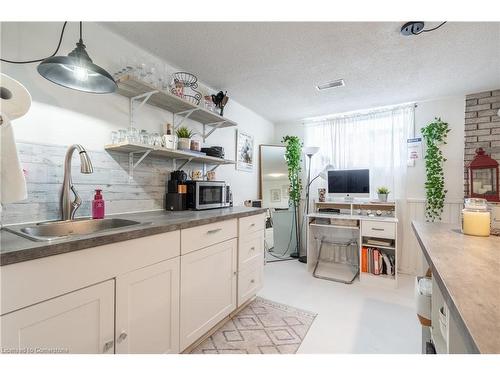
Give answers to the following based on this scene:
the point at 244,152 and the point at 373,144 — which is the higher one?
the point at 373,144

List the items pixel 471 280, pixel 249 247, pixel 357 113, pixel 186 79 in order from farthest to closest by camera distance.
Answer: pixel 357 113 → pixel 186 79 → pixel 249 247 → pixel 471 280

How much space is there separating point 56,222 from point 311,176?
3.20 metres

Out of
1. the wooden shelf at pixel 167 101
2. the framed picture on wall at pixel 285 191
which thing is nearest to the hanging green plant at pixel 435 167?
the framed picture on wall at pixel 285 191

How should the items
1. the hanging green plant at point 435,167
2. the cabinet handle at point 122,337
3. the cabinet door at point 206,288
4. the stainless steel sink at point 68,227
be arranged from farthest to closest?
the hanging green plant at point 435,167 → the cabinet door at point 206,288 → the stainless steel sink at point 68,227 → the cabinet handle at point 122,337

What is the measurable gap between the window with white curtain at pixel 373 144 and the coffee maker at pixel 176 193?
2.30 m

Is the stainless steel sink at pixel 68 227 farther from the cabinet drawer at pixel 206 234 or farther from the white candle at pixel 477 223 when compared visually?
the white candle at pixel 477 223

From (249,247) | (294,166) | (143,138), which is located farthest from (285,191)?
(143,138)

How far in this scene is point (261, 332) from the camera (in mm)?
1796

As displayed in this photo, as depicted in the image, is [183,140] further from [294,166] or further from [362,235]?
[362,235]

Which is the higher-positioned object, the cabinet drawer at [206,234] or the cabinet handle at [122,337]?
the cabinet drawer at [206,234]

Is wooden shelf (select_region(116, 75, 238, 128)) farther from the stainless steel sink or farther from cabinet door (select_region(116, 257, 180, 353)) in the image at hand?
cabinet door (select_region(116, 257, 180, 353))

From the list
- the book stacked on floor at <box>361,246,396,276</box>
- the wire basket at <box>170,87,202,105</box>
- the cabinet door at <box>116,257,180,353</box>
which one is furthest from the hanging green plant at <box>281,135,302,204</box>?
the cabinet door at <box>116,257,180,353</box>

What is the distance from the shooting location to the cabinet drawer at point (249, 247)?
197 centimetres

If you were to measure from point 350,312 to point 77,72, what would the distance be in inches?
105
